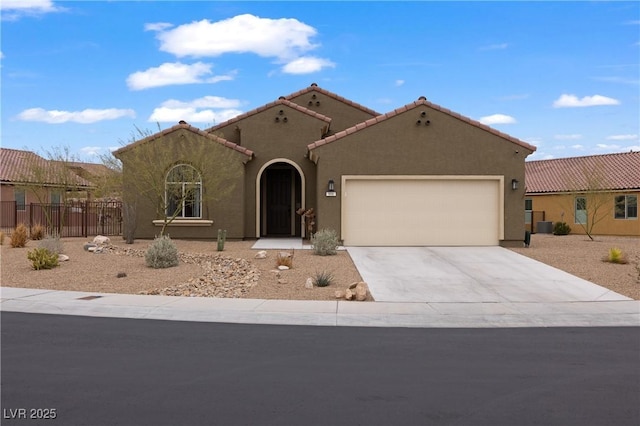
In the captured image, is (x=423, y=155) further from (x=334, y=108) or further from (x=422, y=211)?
(x=334, y=108)

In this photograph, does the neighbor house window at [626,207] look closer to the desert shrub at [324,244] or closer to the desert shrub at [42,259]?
the desert shrub at [324,244]

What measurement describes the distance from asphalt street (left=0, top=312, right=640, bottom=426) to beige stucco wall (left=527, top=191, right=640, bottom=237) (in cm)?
2262

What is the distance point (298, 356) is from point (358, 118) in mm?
20292

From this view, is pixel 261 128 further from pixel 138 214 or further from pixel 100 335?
pixel 100 335

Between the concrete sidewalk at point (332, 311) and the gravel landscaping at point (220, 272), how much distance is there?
96 cm

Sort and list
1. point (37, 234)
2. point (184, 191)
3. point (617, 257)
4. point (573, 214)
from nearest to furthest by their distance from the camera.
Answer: point (617, 257)
point (184, 191)
point (37, 234)
point (573, 214)

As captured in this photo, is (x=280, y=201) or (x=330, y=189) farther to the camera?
(x=280, y=201)

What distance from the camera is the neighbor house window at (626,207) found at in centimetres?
2942

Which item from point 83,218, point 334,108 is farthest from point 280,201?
point 83,218

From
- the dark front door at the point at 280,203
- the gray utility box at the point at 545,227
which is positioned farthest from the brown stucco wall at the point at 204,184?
the gray utility box at the point at 545,227

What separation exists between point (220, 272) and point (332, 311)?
5064mm

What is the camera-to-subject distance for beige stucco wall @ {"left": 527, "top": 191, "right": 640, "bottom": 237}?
96.6 ft

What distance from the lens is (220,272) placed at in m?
14.7

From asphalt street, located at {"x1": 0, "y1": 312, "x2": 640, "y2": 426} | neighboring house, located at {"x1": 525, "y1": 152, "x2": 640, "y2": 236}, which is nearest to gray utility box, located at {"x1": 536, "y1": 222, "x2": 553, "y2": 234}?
neighboring house, located at {"x1": 525, "y1": 152, "x2": 640, "y2": 236}
